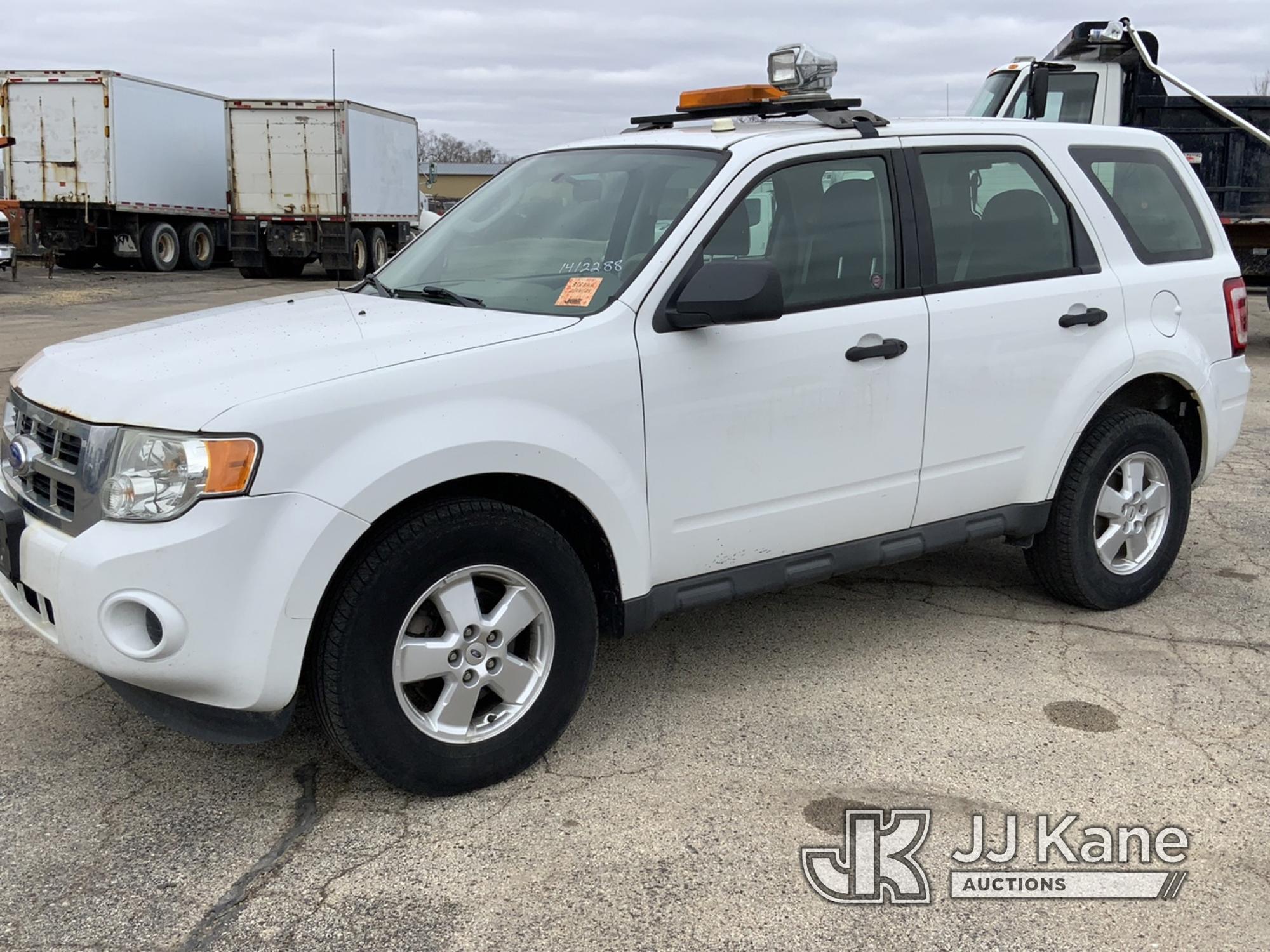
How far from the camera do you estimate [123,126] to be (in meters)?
23.6

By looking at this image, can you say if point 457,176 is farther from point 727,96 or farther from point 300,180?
point 727,96

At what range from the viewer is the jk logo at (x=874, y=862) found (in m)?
3.00

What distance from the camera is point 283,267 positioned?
26375 millimetres

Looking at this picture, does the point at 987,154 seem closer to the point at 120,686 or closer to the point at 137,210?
the point at 120,686

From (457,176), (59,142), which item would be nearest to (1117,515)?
(59,142)

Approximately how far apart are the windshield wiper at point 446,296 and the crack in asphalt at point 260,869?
141 cm

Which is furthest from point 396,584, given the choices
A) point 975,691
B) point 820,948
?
point 975,691

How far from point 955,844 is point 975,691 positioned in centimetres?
105

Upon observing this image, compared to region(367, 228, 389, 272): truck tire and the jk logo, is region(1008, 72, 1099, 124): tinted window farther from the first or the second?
region(367, 228, 389, 272): truck tire

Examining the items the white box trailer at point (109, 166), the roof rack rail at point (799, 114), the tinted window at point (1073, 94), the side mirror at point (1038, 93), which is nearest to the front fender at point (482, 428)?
the roof rack rail at point (799, 114)

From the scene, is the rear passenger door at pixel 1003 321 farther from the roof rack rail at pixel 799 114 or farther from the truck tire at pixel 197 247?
the truck tire at pixel 197 247

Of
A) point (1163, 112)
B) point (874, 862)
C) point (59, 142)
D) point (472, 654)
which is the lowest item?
point (874, 862)

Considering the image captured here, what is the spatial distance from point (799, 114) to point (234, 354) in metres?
2.18

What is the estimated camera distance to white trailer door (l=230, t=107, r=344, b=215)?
24266 millimetres
